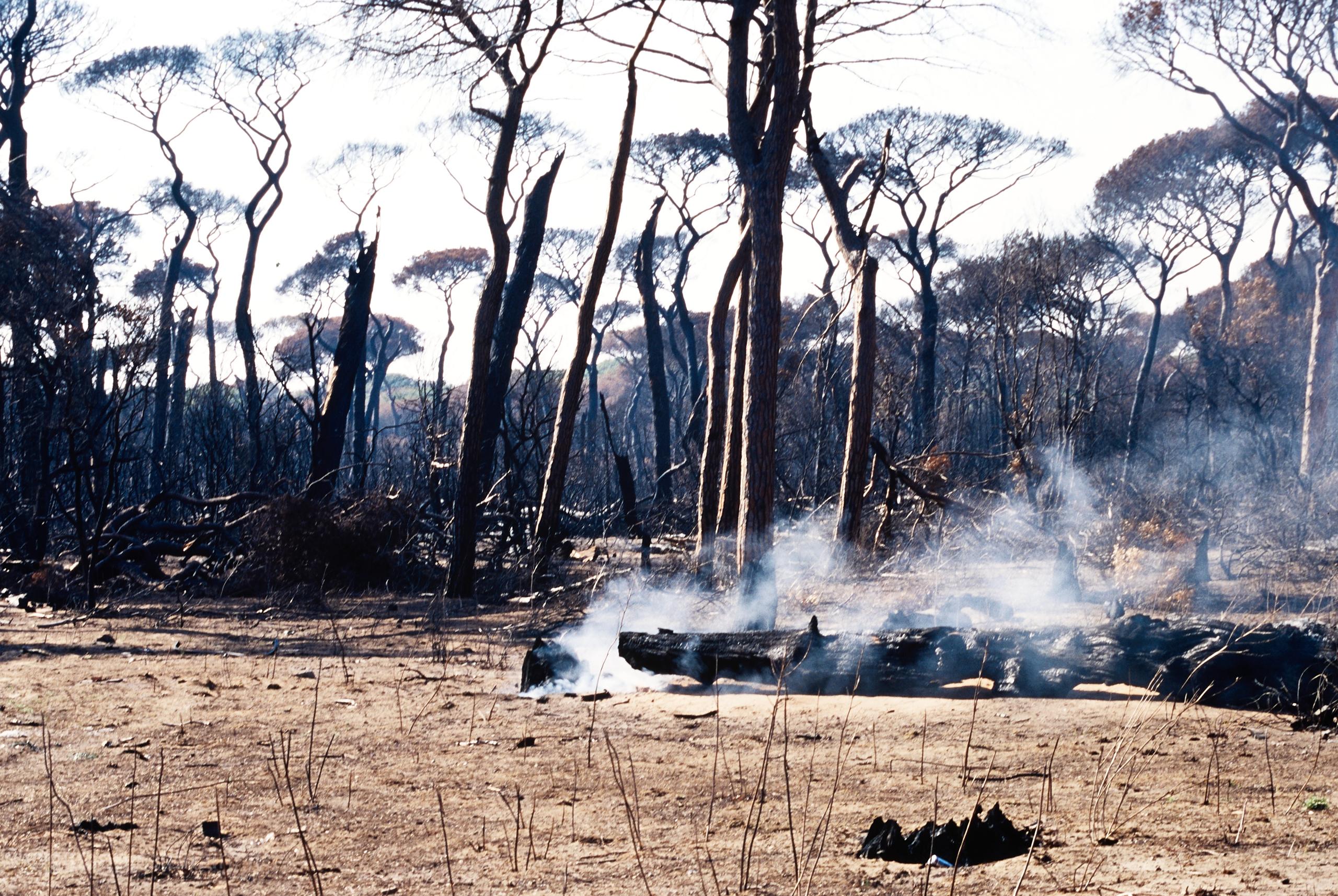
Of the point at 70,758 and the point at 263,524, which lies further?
the point at 263,524

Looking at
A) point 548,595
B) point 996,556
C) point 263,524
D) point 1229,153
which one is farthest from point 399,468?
point 1229,153

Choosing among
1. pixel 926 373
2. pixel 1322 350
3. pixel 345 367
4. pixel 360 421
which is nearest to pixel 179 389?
pixel 360 421

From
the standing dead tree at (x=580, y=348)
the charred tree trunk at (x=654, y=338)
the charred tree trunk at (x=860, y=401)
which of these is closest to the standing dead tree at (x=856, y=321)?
the charred tree trunk at (x=860, y=401)

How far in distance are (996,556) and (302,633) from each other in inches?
268

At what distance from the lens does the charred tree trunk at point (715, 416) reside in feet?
34.2

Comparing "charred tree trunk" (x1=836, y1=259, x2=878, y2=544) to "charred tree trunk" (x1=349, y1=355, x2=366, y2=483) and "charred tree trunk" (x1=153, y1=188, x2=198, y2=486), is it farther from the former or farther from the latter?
"charred tree trunk" (x1=153, y1=188, x2=198, y2=486)

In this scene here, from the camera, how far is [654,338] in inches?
927

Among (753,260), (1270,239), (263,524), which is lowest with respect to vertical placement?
(263,524)

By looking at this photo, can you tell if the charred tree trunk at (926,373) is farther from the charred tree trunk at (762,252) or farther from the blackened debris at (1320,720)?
the blackened debris at (1320,720)

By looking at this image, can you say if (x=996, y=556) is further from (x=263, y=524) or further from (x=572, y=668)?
(x=263, y=524)

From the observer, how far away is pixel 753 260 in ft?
29.7

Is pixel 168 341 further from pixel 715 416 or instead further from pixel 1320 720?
pixel 1320 720

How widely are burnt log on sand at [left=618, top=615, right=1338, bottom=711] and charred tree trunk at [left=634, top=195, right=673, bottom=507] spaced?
1217 cm

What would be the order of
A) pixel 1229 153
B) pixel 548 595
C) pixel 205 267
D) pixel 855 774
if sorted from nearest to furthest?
pixel 855 774 → pixel 548 595 → pixel 1229 153 → pixel 205 267
